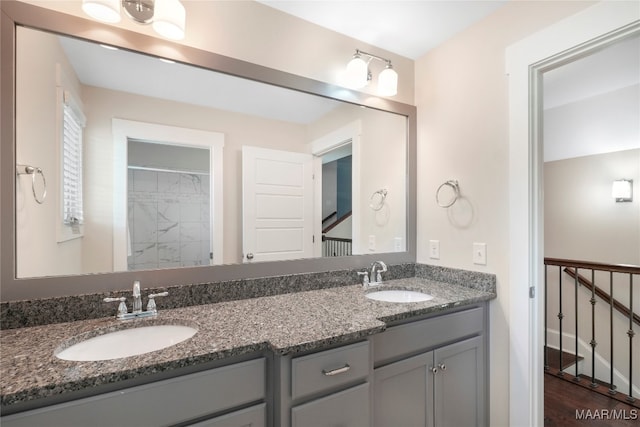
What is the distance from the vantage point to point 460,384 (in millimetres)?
1525

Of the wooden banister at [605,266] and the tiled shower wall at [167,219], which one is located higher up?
the tiled shower wall at [167,219]

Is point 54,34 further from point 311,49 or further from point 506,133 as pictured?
point 506,133

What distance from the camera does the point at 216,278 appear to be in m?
1.43

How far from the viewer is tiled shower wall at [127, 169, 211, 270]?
131 centimetres

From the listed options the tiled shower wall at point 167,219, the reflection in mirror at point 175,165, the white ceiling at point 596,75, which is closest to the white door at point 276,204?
the reflection in mirror at point 175,165

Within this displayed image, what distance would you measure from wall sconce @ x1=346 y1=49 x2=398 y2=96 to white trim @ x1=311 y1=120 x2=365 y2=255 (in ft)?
0.77

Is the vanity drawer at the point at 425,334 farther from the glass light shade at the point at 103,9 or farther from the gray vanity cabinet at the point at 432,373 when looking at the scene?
the glass light shade at the point at 103,9

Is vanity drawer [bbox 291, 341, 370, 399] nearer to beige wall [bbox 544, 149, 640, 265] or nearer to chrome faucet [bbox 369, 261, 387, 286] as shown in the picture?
chrome faucet [bbox 369, 261, 387, 286]

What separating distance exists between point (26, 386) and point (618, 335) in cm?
440

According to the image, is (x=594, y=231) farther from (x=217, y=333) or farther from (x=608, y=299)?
(x=217, y=333)

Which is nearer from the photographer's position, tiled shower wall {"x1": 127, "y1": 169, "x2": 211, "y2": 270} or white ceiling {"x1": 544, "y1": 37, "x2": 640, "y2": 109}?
tiled shower wall {"x1": 127, "y1": 169, "x2": 211, "y2": 270}

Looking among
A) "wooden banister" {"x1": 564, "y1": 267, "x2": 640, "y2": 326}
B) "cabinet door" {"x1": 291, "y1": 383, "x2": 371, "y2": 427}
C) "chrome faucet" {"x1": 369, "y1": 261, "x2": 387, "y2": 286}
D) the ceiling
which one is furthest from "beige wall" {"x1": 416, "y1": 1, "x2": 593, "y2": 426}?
"wooden banister" {"x1": 564, "y1": 267, "x2": 640, "y2": 326}

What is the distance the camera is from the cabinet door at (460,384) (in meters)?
1.45

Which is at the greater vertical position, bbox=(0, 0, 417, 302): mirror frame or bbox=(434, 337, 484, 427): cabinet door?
bbox=(0, 0, 417, 302): mirror frame
